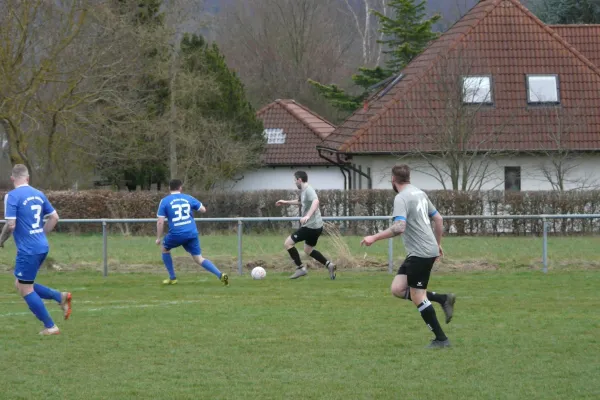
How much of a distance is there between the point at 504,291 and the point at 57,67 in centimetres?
1969

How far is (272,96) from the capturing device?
6656cm

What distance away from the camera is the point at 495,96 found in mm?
34906

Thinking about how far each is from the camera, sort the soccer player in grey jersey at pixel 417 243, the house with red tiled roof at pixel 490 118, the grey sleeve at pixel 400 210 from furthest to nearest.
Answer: the house with red tiled roof at pixel 490 118, the soccer player in grey jersey at pixel 417 243, the grey sleeve at pixel 400 210

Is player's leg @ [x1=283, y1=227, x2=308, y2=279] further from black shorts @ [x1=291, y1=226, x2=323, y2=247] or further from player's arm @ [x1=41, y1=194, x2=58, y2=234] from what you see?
player's arm @ [x1=41, y1=194, x2=58, y2=234]

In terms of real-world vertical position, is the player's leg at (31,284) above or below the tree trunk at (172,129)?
below

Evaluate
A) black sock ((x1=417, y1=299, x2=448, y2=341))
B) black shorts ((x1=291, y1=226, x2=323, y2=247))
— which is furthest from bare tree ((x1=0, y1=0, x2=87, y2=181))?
black sock ((x1=417, y1=299, x2=448, y2=341))

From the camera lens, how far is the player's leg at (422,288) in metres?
10.2

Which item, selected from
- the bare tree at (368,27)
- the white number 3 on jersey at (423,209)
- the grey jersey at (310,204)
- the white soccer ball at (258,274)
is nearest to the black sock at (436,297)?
the white number 3 on jersey at (423,209)

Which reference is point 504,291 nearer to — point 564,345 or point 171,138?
point 564,345

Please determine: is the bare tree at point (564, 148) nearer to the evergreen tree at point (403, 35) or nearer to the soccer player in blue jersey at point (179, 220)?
the soccer player in blue jersey at point (179, 220)

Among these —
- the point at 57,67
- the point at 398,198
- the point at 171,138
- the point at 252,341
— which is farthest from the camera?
the point at 171,138

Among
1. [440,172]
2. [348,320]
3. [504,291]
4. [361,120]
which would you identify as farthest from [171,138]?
[348,320]

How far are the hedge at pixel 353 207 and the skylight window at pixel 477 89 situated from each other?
18.6 feet

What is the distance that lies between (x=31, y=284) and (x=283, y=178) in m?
39.5
